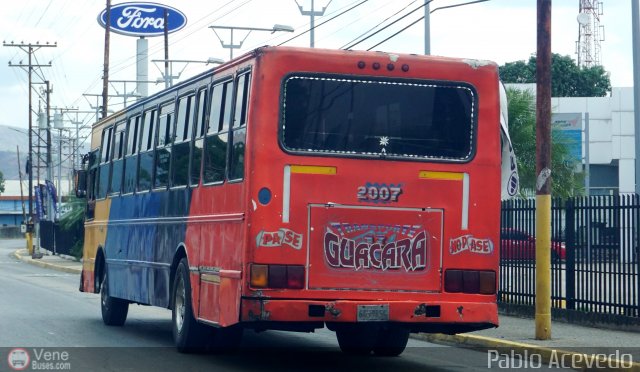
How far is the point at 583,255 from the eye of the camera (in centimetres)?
1816

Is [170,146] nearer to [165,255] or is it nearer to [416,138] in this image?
[165,255]

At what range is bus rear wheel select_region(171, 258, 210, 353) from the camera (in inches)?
554

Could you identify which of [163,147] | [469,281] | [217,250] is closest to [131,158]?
[163,147]

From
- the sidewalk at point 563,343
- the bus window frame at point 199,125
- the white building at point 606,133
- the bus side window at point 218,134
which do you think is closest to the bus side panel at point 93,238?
the bus window frame at point 199,125

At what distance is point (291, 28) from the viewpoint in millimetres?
36406

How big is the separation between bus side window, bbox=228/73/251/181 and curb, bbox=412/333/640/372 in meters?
4.56

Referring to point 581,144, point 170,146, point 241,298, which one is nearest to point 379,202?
point 241,298

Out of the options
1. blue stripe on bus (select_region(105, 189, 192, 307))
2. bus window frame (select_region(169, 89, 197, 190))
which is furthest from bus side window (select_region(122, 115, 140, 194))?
bus window frame (select_region(169, 89, 197, 190))

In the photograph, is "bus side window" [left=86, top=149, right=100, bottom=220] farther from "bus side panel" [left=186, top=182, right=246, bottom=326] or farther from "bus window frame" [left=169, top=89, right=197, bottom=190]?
"bus side panel" [left=186, top=182, right=246, bottom=326]

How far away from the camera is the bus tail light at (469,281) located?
484 inches

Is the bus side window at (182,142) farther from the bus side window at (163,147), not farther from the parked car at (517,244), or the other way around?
the parked car at (517,244)

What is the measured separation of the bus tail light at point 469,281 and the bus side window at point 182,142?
3798mm

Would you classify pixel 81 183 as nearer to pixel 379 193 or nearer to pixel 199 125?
pixel 199 125

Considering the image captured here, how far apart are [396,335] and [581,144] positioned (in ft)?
158
